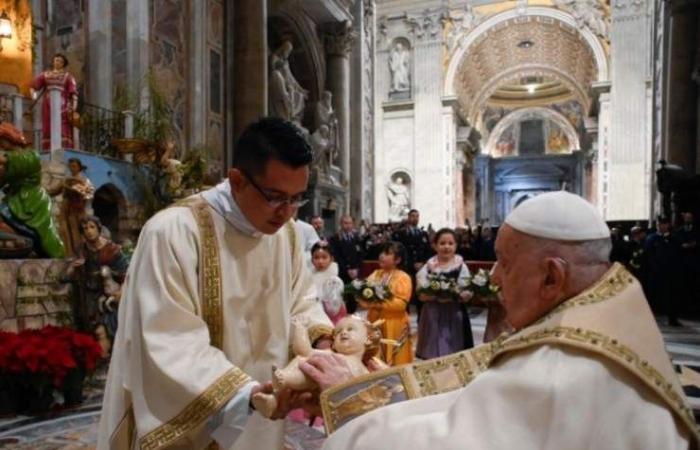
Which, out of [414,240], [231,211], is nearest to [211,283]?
[231,211]

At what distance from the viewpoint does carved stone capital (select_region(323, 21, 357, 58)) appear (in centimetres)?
1705

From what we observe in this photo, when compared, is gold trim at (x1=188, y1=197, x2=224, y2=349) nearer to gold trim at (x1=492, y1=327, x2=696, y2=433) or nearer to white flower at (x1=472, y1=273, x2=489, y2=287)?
gold trim at (x1=492, y1=327, x2=696, y2=433)

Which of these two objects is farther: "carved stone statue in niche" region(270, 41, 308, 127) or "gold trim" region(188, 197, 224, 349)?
"carved stone statue in niche" region(270, 41, 308, 127)

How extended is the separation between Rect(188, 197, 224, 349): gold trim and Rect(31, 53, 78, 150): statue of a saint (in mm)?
6155

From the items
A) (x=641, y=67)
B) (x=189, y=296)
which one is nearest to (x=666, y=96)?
(x=641, y=67)

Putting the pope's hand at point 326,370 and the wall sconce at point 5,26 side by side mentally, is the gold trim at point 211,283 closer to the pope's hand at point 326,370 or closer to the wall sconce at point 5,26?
the pope's hand at point 326,370

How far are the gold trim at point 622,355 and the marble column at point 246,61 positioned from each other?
36.4 feet

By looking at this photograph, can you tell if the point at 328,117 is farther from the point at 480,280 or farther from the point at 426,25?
the point at 426,25

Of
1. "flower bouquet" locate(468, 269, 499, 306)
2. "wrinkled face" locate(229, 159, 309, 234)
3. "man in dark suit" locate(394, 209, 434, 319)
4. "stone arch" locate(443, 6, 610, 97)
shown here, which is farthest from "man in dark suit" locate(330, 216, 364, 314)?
"stone arch" locate(443, 6, 610, 97)

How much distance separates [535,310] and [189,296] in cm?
112

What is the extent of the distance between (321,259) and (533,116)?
3814 cm

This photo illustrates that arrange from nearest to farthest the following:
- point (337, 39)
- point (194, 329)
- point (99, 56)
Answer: point (194, 329) < point (99, 56) < point (337, 39)

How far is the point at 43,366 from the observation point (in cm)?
441

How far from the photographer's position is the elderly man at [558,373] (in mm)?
1136
